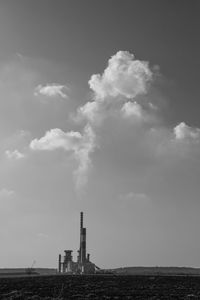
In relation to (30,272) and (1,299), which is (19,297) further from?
(30,272)

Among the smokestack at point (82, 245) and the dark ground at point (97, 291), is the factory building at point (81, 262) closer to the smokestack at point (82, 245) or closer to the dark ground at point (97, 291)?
the smokestack at point (82, 245)

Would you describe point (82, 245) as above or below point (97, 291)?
above

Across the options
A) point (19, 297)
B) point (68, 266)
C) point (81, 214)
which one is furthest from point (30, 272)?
point (19, 297)

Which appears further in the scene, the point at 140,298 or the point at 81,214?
the point at 81,214

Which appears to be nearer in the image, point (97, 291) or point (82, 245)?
point (97, 291)

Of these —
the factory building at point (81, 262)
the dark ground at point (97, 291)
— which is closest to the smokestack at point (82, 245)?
the factory building at point (81, 262)

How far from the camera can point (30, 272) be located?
5007 inches

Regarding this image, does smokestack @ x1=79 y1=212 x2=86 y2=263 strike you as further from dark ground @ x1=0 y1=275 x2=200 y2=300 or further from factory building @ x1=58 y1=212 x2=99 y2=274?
dark ground @ x1=0 y1=275 x2=200 y2=300

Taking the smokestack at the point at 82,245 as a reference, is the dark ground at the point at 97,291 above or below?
Answer: below

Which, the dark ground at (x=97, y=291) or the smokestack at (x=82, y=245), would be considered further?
the smokestack at (x=82, y=245)

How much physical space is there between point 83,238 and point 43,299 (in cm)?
8657

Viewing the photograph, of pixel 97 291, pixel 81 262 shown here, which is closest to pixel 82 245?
pixel 81 262

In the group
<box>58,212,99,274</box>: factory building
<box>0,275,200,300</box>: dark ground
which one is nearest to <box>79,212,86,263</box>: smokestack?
<box>58,212,99,274</box>: factory building

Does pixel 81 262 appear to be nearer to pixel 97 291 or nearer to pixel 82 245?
pixel 82 245
